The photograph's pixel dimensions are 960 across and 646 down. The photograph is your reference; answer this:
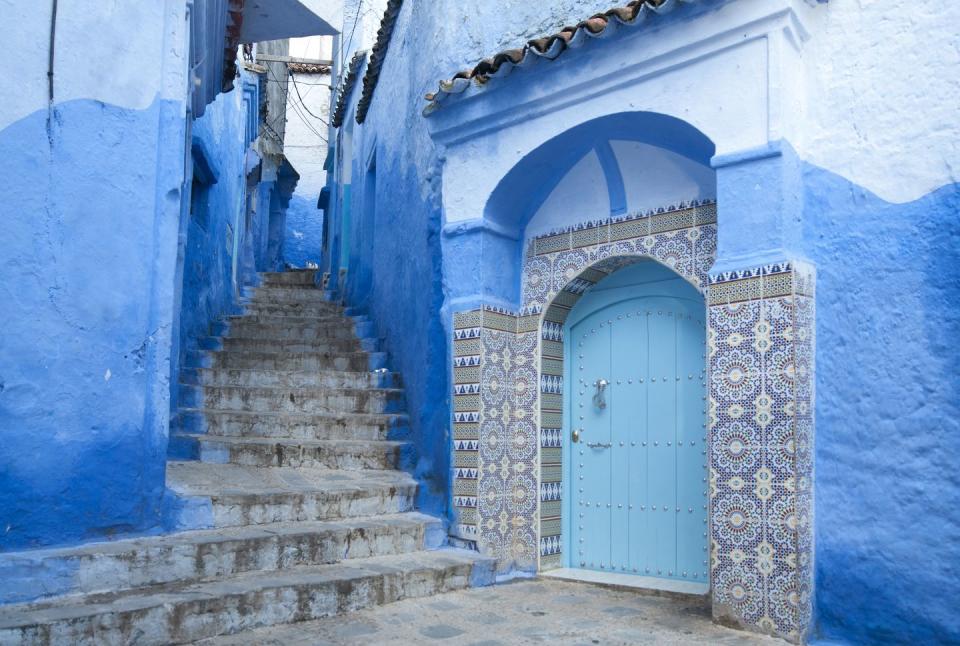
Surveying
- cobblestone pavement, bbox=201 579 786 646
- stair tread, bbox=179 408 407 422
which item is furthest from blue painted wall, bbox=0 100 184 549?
stair tread, bbox=179 408 407 422

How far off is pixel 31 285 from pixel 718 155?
3.56 m

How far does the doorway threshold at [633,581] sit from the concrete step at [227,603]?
0.73 metres

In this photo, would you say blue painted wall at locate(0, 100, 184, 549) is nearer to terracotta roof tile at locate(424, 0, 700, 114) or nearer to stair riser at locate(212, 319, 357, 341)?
terracotta roof tile at locate(424, 0, 700, 114)

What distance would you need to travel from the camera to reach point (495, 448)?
546 centimetres

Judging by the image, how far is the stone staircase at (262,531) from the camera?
12.2 ft

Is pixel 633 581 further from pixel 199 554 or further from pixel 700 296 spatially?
pixel 199 554

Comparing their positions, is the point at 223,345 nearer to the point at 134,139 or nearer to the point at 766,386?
the point at 134,139

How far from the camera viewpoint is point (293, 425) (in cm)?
635

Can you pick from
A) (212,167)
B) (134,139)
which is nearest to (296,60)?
(212,167)

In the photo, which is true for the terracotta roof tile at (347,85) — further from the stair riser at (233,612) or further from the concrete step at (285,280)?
the stair riser at (233,612)

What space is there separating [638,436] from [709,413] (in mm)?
1004

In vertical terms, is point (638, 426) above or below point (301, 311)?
below

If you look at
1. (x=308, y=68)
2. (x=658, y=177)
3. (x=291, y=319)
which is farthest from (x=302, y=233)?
(x=658, y=177)

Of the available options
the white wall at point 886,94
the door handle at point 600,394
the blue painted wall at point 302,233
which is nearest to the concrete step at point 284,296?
the door handle at point 600,394
